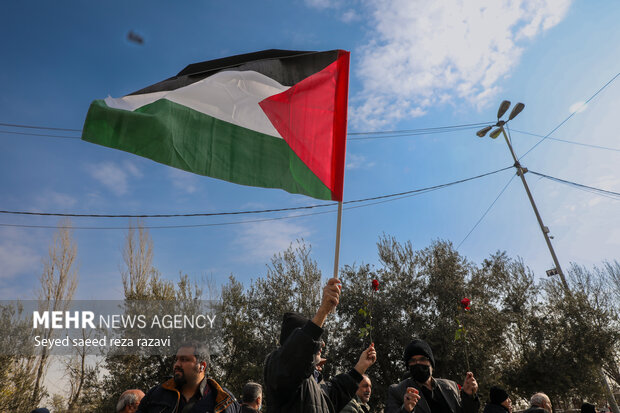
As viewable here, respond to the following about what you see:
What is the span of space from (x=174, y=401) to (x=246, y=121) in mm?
2991

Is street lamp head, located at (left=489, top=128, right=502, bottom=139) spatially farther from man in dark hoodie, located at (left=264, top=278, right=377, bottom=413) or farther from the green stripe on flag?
man in dark hoodie, located at (left=264, top=278, right=377, bottom=413)

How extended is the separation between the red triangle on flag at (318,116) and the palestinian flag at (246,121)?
1 centimetres

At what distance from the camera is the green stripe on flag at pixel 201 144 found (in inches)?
166

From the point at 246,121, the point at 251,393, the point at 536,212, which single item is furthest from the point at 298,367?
the point at 536,212

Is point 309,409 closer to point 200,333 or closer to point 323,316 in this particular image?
point 323,316

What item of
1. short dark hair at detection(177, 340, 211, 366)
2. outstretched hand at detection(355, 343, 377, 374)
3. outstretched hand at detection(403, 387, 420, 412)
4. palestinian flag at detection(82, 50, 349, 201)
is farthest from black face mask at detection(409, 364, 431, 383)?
short dark hair at detection(177, 340, 211, 366)

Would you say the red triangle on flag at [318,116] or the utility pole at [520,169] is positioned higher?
the utility pole at [520,169]

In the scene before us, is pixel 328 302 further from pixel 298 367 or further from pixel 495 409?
pixel 495 409

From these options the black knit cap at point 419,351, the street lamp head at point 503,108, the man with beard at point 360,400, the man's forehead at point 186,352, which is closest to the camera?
the man's forehead at point 186,352

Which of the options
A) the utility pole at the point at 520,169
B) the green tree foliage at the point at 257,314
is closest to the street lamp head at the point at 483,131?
the utility pole at the point at 520,169

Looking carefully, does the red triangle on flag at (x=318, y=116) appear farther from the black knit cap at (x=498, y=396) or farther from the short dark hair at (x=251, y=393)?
the short dark hair at (x=251, y=393)

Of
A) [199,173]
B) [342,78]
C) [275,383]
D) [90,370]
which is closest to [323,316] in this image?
[275,383]

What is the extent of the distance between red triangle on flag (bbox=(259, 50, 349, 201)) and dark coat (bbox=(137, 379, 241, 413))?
90.6 inches

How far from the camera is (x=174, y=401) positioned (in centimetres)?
364
